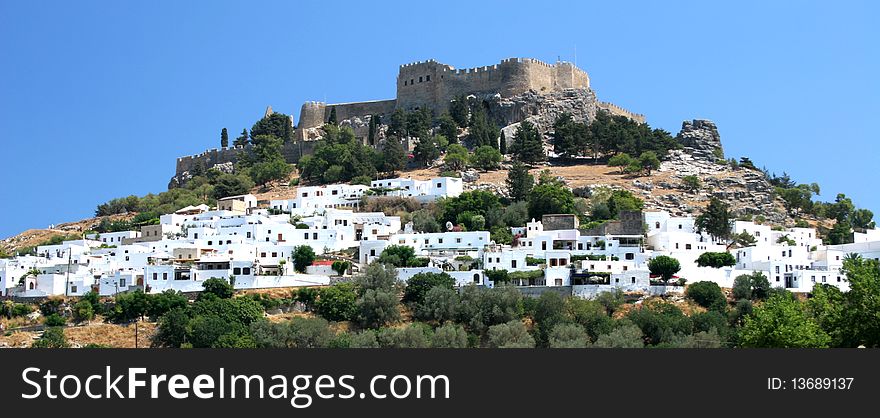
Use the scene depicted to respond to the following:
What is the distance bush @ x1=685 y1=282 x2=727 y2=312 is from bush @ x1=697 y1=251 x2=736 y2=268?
303 centimetres

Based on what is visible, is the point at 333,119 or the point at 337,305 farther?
the point at 333,119

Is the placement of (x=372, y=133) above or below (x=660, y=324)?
above

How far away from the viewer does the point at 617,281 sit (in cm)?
5347

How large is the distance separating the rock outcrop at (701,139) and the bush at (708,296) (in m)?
25.1

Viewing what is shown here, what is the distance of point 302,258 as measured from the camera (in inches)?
2224

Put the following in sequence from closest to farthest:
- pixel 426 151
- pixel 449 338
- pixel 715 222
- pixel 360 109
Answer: pixel 449 338 < pixel 715 222 < pixel 426 151 < pixel 360 109

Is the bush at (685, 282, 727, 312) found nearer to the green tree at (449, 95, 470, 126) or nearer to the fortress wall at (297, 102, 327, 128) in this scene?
the green tree at (449, 95, 470, 126)

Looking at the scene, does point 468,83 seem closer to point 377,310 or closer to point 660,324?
point 377,310

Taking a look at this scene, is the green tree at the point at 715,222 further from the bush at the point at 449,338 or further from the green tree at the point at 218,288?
the green tree at the point at 218,288

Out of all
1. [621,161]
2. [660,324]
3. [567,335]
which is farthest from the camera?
[621,161]

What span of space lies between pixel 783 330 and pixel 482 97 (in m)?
45.7

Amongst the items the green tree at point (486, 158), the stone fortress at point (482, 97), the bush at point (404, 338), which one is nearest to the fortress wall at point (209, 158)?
the stone fortress at point (482, 97)

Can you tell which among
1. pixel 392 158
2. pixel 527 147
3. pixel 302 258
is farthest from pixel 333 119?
pixel 302 258

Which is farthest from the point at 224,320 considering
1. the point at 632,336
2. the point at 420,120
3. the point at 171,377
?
the point at 420,120
